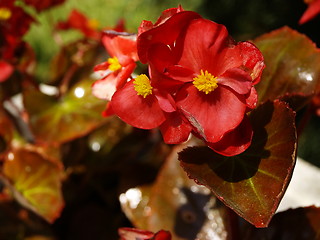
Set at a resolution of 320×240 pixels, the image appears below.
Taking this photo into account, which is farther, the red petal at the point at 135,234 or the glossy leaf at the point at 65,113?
the glossy leaf at the point at 65,113

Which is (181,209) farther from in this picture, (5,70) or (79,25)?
(79,25)

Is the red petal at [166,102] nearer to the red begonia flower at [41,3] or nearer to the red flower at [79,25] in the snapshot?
the red begonia flower at [41,3]

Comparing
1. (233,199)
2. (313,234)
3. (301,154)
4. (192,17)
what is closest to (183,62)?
(192,17)

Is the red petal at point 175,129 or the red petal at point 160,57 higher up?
the red petal at point 160,57

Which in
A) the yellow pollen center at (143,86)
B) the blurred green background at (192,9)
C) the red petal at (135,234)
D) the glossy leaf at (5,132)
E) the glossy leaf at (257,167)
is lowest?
the blurred green background at (192,9)

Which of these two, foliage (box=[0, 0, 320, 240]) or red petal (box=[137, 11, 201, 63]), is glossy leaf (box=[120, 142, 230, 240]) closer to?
foliage (box=[0, 0, 320, 240])

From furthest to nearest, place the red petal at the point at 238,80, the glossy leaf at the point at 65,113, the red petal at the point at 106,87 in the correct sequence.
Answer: the glossy leaf at the point at 65,113 < the red petal at the point at 106,87 < the red petal at the point at 238,80

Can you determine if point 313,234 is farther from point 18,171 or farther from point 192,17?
point 18,171

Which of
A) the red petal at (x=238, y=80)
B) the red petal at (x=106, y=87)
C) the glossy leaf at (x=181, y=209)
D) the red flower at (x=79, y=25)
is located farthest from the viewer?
the red flower at (x=79, y=25)

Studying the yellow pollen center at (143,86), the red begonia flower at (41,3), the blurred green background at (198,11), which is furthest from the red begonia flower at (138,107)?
the blurred green background at (198,11)
